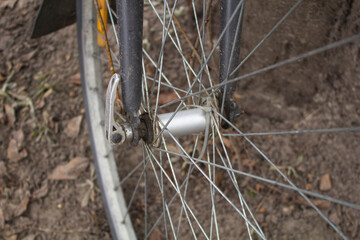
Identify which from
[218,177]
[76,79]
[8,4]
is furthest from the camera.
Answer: [8,4]

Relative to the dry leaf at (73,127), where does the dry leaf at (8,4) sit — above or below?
above

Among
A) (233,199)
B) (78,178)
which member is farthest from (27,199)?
(233,199)

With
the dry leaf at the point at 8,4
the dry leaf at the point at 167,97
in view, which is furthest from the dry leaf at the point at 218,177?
the dry leaf at the point at 8,4

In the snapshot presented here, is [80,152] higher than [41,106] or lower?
lower

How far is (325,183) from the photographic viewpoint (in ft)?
5.10

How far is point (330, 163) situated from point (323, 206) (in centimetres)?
18

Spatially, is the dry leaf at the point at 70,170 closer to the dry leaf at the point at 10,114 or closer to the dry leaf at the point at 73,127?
the dry leaf at the point at 73,127

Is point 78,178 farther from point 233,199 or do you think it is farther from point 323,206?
point 323,206

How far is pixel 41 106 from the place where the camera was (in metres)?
1.83

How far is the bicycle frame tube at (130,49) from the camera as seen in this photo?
880mm

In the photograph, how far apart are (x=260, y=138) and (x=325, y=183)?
32 centimetres

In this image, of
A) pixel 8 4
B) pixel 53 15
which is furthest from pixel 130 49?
pixel 8 4

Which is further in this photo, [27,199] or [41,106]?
[41,106]

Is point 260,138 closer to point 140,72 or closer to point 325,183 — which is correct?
point 325,183
